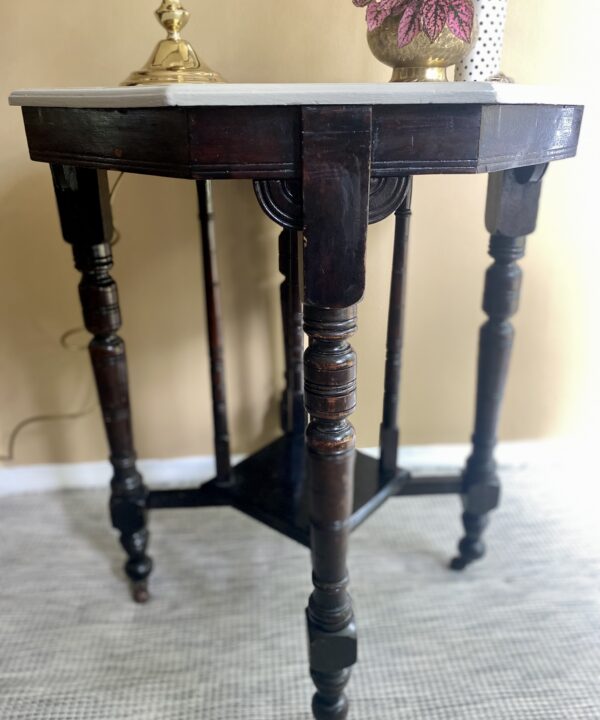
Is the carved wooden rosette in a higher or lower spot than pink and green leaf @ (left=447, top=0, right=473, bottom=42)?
lower

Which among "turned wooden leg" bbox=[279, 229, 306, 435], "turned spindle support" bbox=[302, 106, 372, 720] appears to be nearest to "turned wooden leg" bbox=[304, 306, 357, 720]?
"turned spindle support" bbox=[302, 106, 372, 720]

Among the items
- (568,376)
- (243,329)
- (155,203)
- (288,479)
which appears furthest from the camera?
(568,376)

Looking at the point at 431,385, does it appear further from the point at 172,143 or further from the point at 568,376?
the point at 172,143

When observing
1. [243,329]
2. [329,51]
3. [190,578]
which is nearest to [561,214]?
[329,51]

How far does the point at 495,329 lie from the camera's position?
93cm

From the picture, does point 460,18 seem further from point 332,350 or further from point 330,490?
point 330,490

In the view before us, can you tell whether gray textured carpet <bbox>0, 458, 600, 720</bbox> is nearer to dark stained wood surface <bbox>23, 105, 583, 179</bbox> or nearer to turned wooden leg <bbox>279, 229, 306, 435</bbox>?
turned wooden leg <bbox>279, 229, 306, 435</bbox>

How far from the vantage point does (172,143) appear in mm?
540

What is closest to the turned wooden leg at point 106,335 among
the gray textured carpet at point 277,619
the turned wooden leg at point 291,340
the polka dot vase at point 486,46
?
the gray textured carpet at point 277,619

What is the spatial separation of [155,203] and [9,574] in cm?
70

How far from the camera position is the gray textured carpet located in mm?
837

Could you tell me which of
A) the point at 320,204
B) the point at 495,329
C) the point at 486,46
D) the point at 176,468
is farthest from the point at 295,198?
the point at 176,468

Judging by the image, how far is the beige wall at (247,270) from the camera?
0.95 meters

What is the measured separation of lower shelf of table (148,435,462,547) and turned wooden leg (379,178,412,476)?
0.12 ft
